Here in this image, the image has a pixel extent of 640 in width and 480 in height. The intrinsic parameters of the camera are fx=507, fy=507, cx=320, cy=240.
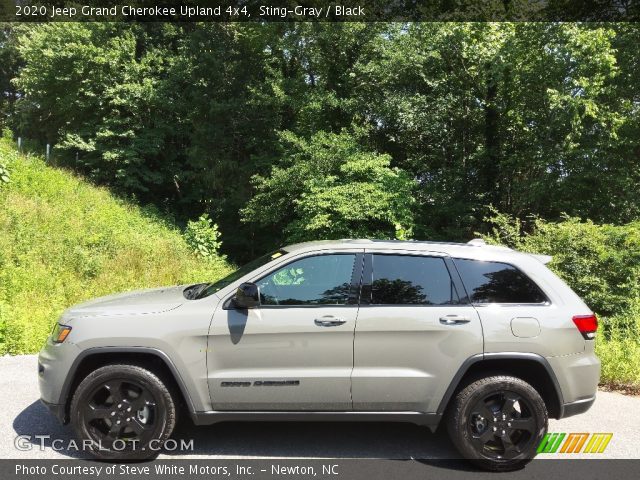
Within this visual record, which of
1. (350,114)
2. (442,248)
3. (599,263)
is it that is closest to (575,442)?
(442,248)

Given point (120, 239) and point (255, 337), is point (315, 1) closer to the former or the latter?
point (120, 239)

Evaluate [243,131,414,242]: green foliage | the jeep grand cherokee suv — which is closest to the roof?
the jeep grand cherokee suv

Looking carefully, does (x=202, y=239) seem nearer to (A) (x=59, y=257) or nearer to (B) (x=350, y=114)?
(A) (x=59, y=257)

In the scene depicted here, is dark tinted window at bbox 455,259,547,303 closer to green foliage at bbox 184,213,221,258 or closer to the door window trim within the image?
the door window trim

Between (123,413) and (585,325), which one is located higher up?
(585,325)

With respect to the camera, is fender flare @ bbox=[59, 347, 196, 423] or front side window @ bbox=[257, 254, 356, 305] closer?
fender flare @ bbox=[59, 347, 196, 423]

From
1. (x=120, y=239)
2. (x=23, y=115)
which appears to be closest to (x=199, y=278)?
(x=120, y=239)

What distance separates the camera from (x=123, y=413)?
3859 mm

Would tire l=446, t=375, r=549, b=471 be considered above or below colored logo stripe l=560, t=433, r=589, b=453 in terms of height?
above

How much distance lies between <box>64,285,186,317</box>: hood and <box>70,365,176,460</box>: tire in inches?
16.8

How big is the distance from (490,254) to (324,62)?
16.3 metres

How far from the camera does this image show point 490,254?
421 centimetres

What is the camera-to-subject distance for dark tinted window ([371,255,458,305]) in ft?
13.1

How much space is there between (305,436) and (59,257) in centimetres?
847
